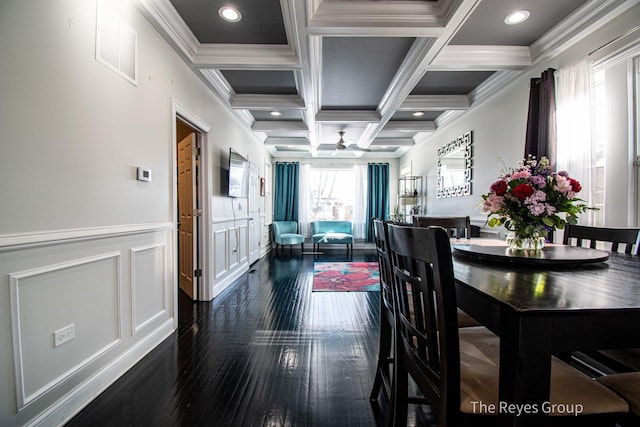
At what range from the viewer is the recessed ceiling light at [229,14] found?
6.82 ft

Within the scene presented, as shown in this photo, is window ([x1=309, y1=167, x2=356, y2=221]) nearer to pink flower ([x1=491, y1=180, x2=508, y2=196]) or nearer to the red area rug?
the red area rug

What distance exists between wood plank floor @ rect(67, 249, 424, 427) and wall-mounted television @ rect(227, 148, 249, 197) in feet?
5.17

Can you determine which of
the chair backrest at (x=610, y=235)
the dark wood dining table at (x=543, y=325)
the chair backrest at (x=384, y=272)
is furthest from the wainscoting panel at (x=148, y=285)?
the chair backrest at (x=610, y=235)

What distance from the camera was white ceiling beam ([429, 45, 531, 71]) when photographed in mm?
2613

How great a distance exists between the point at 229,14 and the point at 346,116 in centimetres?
240

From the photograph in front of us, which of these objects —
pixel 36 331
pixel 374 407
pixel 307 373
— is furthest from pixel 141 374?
pixel 374 407

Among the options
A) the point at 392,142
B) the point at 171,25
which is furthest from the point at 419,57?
the point at 392,142

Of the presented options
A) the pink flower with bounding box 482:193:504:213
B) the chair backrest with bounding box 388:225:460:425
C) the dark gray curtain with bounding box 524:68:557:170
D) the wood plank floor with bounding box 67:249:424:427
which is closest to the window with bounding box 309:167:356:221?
the wood plank floor with bounding box 67:249:424:427

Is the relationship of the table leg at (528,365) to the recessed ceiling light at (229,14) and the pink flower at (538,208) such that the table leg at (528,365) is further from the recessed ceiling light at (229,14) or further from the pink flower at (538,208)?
the recessed ceiling light at (229,14)

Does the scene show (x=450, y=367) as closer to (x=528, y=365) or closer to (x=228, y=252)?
(x=528, y=365)

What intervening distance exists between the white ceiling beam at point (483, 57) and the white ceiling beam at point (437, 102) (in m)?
1.05

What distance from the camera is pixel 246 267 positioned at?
4.70 m

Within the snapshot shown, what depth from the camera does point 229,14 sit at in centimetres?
213

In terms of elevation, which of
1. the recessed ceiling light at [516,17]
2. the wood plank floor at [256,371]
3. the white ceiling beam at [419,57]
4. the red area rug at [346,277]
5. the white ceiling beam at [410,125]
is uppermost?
the recessed ceiling light at [516,17]
